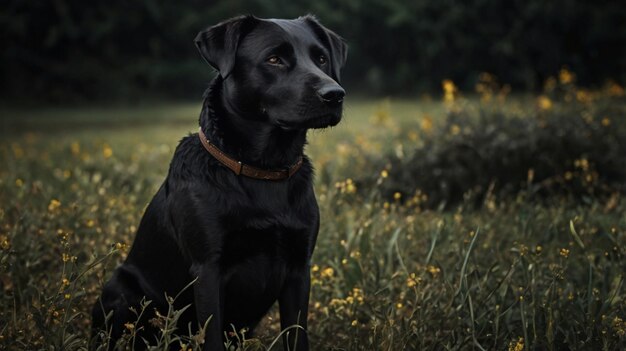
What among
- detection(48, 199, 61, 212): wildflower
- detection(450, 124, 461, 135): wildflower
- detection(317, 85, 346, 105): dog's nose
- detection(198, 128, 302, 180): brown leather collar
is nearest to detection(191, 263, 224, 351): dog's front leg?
detection(198, 128, 302, 180): brown leather collar

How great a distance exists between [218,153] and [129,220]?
190cm

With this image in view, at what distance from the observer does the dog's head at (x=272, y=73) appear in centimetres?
257

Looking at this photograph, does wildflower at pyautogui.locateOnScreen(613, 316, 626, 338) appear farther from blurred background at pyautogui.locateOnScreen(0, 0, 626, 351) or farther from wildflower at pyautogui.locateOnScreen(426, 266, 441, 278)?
wildflower at pyautogui.locateOnScreen(426, 266, 441, 278)

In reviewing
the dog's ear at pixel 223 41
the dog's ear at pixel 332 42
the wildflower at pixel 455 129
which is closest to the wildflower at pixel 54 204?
the dog's ear at pixel 223 41

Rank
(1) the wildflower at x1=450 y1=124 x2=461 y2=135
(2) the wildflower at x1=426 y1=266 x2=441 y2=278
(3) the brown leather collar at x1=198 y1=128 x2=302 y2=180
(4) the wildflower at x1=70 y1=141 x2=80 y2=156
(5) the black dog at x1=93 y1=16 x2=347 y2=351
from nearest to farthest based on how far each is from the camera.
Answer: (5) the black dog at x1=93 y1=16 x2=347 y2=351
(3) the brown leather collar at x1=198 y1=128 x2=302 y2=180
(2) the wildflower at x1=426 y1=266 x2=441 y2=278
(1) the wildflower at x1=450 y1=124 x2=461 y2=135
(4) the wildflower at x1=70 y1=141 x2=80 y2=156

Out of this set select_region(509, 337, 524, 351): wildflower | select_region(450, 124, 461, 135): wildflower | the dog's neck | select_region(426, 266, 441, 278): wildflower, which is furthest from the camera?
select_region(450, 124, 461, 135): wildflower

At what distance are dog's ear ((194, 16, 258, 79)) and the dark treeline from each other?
808 inches

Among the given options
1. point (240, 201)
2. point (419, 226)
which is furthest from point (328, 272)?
point (419, 226)

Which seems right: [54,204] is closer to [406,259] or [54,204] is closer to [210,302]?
[210,302]

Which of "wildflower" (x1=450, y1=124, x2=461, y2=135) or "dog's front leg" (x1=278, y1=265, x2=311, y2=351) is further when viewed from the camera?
"wildflower" (x1=450, y1=124, x2=461, y2=135)

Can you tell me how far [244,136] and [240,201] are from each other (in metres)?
0.34

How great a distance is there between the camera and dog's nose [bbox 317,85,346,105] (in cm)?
251

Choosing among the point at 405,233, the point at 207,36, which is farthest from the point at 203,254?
the point at 405,233

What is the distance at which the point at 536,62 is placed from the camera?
2288 cm
